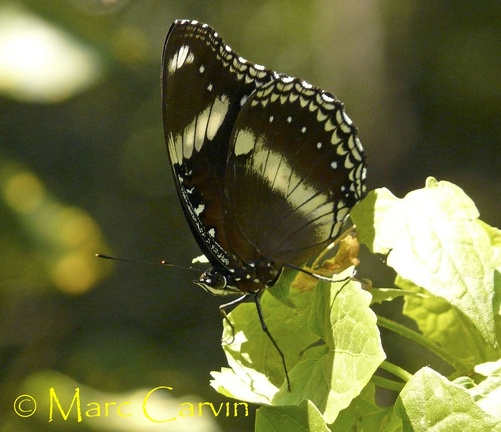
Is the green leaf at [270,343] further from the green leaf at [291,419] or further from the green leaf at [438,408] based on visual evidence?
the green leaf at [438,408]

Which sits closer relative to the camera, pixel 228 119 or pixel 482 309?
pixel 482 309

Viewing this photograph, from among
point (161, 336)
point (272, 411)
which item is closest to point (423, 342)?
point (272, 411)

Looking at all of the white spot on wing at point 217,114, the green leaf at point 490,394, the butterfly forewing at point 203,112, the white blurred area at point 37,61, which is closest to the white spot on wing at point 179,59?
the butterfly forewing at point 203,112

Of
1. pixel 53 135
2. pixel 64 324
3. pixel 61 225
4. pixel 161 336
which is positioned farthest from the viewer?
pixel 53 135

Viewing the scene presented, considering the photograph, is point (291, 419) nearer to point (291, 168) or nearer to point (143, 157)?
point (291, 168)

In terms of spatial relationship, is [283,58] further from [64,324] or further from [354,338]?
[354,338]
